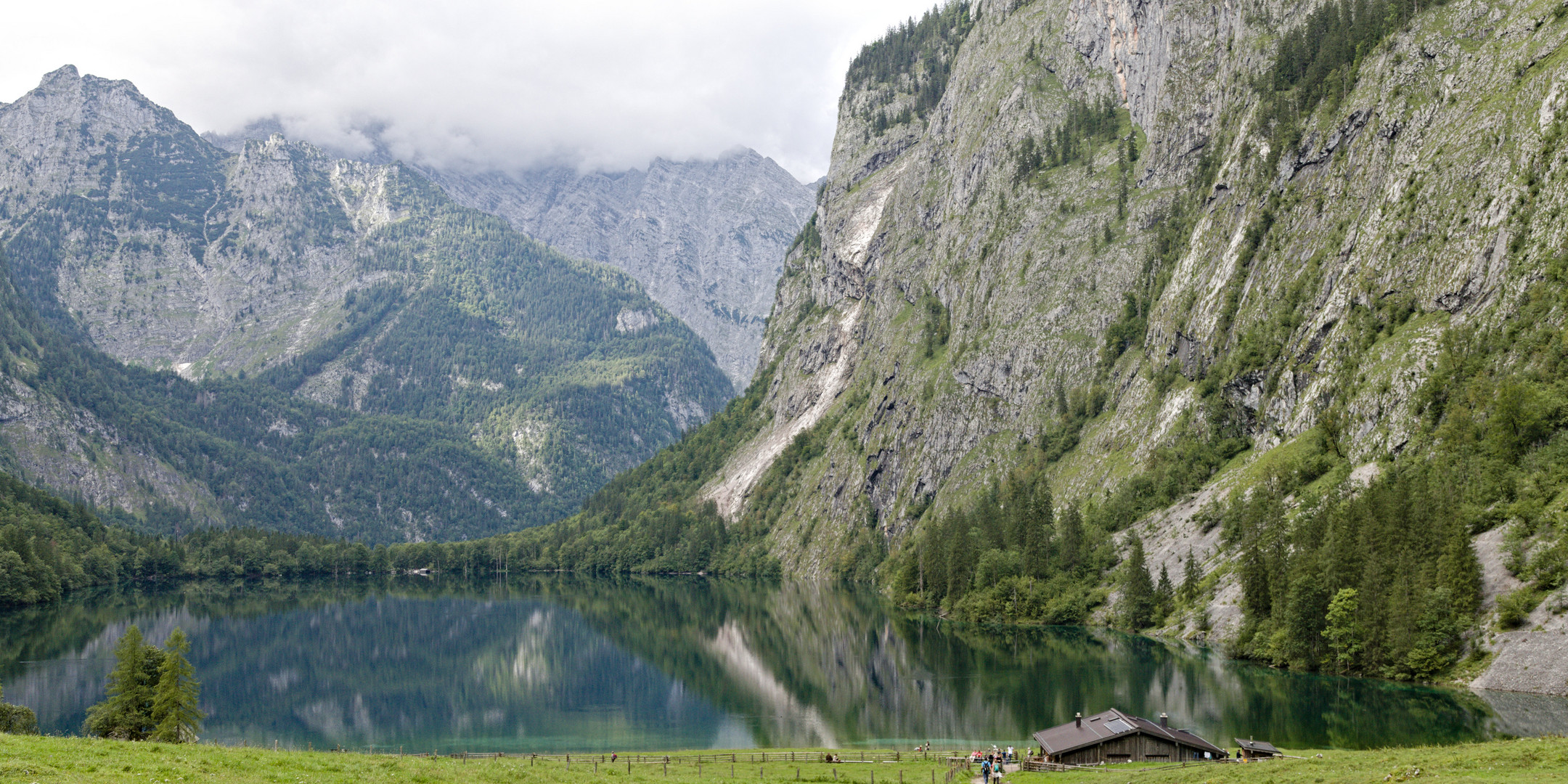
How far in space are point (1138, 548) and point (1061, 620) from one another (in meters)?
16.5

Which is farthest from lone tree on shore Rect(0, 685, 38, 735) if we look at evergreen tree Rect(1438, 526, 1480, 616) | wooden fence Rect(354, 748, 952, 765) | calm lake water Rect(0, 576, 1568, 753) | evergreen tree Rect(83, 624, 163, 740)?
evergreen tree Rect(1438, 526, 1480, 616)

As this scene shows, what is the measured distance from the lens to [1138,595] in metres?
117

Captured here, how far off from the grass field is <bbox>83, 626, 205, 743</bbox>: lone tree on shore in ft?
56.1

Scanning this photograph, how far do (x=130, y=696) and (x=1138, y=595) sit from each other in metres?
92.6

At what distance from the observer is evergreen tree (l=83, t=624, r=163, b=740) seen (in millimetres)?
63406

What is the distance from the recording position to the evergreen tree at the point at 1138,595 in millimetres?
116875

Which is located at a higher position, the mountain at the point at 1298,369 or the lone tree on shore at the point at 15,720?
the mountain at the point at 1298,369

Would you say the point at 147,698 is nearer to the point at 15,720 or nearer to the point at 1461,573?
the point at 15,720

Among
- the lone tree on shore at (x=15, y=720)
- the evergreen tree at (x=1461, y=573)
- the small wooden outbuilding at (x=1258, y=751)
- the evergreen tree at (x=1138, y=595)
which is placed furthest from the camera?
the evergreen tree at (x=1138, y=595)

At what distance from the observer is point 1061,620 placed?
13100cm

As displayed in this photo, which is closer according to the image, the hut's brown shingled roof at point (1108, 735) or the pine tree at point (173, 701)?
the hut's brown shingled roof at point (1108, 735)

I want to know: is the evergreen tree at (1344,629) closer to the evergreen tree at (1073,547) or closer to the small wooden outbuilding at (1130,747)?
the small wooden outbuilding at (1130,747)

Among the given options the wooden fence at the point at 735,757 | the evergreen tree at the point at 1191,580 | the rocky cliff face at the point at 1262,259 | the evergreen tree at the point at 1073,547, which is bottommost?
the wooden fence at the point at 735,757

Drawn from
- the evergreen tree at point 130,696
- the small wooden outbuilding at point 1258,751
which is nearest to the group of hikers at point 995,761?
the small wooden outbuilding at point 1258,751
